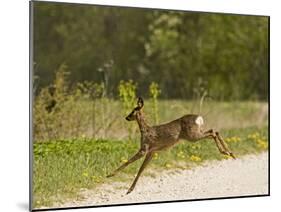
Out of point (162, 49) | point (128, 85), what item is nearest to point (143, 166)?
point (128, 85)

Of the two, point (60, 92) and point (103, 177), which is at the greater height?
point (60, 92)

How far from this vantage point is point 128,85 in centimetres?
549

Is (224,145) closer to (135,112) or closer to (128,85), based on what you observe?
(135,112)

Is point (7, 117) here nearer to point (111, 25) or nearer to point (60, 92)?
point (60, 92)

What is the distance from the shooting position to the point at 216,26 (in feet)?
25.0

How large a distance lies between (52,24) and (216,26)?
6.68 ft

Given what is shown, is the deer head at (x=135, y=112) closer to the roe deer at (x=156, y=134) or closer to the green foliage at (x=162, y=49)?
the roe deer at (x=156, y=134)

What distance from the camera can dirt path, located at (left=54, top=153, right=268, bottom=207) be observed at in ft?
16.4

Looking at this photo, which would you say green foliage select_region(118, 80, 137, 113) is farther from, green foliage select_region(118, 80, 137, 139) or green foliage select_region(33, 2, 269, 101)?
green foliage select_region(33, 2, 269, 101)

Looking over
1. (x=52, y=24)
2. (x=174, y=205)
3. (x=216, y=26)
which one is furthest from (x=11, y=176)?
(x=216, y=26)

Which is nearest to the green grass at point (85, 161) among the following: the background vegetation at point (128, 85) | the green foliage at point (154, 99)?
the background vegetation at point (128, 85)

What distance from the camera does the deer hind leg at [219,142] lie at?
5430mm

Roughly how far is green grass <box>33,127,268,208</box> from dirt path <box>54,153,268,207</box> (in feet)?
0.24

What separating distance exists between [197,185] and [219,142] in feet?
1.44
